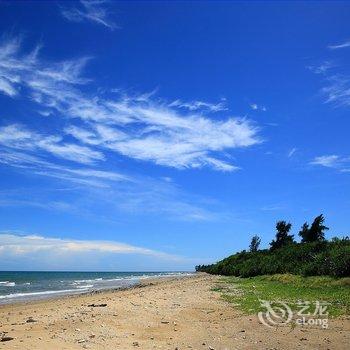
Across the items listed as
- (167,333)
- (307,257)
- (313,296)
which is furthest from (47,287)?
(167,333)

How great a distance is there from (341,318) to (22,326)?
1206 centimetres

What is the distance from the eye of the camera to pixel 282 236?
7544 centimetres

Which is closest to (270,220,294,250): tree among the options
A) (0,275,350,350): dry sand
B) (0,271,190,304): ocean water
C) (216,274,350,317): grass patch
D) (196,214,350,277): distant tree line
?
(196,214,350,277): distant tree line

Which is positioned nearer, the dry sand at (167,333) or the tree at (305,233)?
the dry sand at (167,333)

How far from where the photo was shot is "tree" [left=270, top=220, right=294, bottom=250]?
74125 mm

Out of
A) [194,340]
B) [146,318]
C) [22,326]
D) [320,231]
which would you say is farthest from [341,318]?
[320,231]

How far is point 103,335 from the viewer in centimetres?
1369

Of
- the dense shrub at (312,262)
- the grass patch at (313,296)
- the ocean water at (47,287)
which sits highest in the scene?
the dense shrub at (312,262)

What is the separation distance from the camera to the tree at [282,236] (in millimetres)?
74125

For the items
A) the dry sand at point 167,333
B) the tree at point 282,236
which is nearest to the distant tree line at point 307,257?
the tree at point 282,236

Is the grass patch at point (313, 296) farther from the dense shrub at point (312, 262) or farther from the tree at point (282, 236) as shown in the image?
the tree at point (282, 236)

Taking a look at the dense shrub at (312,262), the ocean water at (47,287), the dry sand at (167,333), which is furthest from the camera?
the ocean water at (47,287)

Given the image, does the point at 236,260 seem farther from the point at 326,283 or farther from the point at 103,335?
the point at 103,335

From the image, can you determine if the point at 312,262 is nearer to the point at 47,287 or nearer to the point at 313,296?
the point at 313,296
